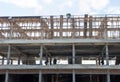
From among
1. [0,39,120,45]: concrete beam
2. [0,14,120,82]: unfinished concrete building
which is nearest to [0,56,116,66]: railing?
[0,14,120,82]: unfinished concrete building

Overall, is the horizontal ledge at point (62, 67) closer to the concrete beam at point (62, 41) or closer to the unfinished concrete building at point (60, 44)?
the unfinished concrete building at point (60, 44)

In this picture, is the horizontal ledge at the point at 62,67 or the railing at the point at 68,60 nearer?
the horizontal ledge at the point at 62,67

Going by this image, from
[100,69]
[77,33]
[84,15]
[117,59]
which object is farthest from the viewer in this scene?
[117,59]

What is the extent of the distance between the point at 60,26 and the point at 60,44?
7.56ft

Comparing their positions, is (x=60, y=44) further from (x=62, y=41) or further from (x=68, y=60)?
(x=68, y=60)

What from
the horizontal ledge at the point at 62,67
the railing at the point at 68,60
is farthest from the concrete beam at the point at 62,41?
the railing at the point at 68,60

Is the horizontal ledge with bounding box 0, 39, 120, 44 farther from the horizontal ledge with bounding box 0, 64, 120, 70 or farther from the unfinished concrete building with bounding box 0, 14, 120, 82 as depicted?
the horizontal ledge with bounding box 0, 64, 120, 70

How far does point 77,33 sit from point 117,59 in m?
6.93

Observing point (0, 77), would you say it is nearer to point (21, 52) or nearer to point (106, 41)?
point (21, 52)

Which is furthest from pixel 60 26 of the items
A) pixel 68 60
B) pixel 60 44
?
pixel 68 60

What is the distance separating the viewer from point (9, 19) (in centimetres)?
3034

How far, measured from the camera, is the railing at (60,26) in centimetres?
2958

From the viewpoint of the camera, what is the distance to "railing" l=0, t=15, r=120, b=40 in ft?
97.0

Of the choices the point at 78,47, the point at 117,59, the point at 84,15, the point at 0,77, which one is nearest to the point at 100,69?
the point at 78,47
